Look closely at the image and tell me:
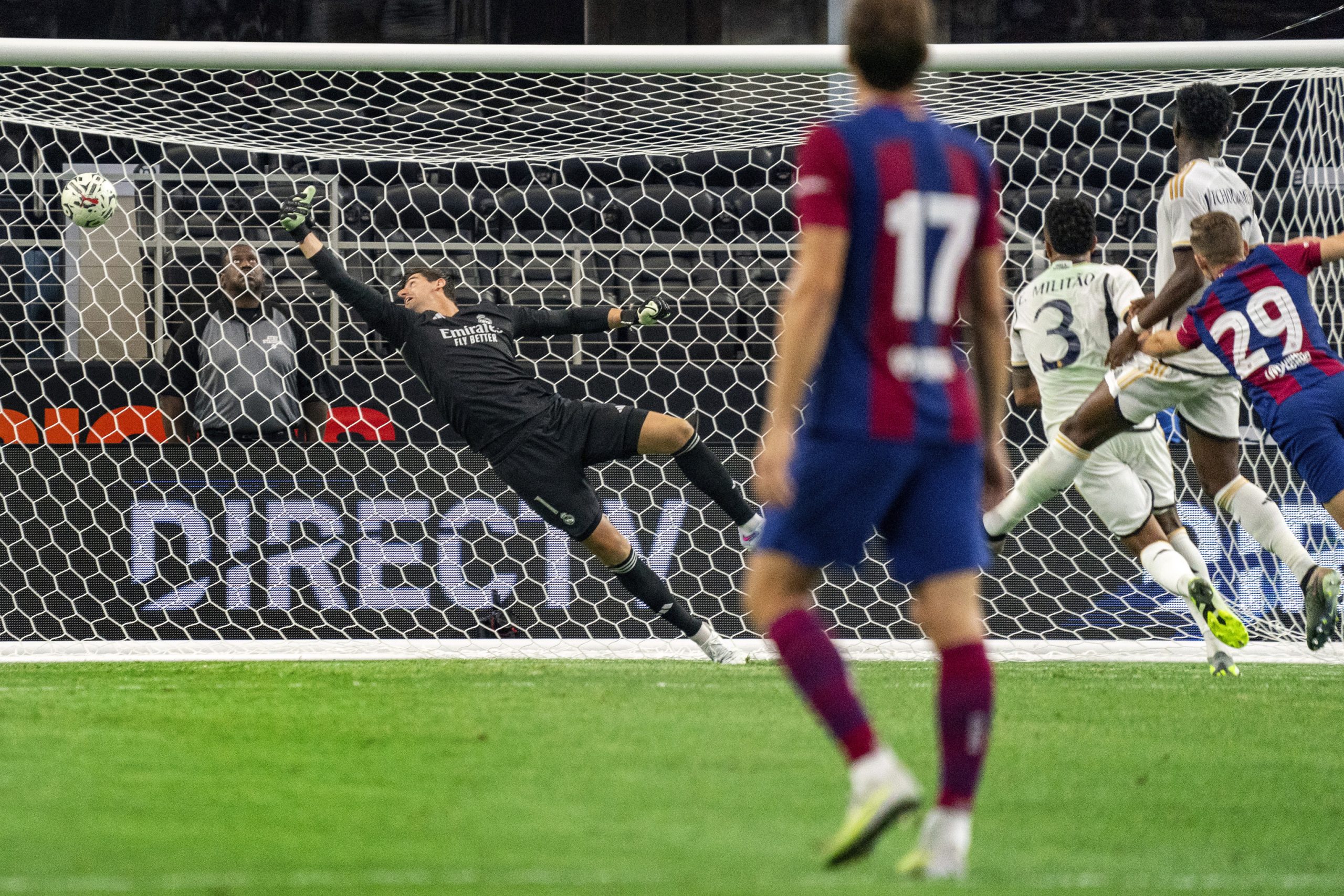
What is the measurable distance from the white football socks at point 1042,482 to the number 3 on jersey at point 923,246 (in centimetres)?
337

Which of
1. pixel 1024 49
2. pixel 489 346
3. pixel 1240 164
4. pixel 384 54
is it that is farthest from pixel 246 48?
pixel 1240 164

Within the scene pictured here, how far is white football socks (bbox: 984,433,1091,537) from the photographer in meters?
6.05

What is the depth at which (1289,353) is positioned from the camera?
5.36 meters

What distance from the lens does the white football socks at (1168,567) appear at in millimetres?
5738

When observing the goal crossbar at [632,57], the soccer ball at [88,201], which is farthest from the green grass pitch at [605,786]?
the goal crossbar at [632,57]

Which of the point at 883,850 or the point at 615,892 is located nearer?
the point at 615,892

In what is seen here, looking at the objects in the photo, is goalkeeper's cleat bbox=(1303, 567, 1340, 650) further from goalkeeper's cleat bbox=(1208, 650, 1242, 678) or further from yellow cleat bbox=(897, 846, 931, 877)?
yellow cleat bbox=(897, 846, 931, 877)

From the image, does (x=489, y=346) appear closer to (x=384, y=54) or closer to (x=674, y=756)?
(x=384, y=54)

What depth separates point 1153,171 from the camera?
9828 mm

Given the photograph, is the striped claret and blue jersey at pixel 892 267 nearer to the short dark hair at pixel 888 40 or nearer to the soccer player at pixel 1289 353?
the short dark hair at pixel 888 40

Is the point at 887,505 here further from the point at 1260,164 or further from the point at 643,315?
the point at 1260,164

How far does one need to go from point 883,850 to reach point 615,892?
2.04ft

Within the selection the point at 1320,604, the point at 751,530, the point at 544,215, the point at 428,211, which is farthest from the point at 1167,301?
the point at 428,211

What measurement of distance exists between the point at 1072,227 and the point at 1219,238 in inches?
42.1
